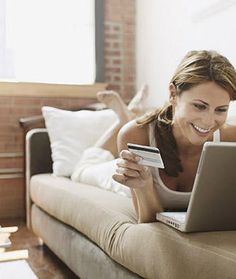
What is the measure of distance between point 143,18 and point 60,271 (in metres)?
2.14

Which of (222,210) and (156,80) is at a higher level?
(156,80)

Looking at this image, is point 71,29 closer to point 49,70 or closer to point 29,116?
point 49,70

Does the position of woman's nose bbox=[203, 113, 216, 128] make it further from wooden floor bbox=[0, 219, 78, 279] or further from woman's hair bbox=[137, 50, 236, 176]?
wooden floor bbox=[0, 219, 78, 279]

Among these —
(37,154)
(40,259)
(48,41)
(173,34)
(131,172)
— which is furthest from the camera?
(48,41)

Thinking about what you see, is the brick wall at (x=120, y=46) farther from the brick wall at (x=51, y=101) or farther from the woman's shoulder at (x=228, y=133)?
the woman's shoulder at (x=228, y=133)

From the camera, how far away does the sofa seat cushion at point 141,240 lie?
3.20ft

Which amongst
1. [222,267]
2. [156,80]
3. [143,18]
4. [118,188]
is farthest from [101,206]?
[143,18]

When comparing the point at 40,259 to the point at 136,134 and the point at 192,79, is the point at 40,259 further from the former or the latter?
the point at 192,79

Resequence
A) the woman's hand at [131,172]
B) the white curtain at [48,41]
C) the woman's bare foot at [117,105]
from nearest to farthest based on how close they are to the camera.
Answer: the woman's hand at [131,172] → the woman's bare foot at [117,105] → the white curtain at [48,41]

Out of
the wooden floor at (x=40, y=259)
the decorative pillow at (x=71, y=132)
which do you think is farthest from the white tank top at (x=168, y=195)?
the decorative pillow at (x=71, y=132)

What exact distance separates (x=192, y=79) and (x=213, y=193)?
1.19 feet

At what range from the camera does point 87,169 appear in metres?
2.33

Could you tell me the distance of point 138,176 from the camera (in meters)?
1.20

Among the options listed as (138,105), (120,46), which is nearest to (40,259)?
(138,105)
